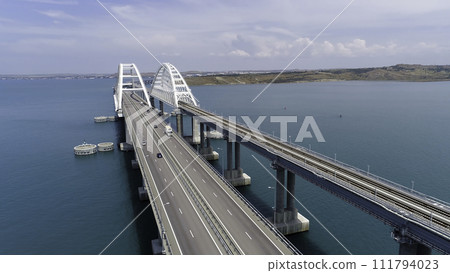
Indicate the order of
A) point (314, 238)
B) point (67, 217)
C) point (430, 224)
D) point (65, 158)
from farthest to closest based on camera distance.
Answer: point (65, 158)
point (67, 217)
point (314, 238)
point (430, 224)

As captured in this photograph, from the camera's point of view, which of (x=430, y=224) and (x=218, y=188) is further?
(x=218, y=188)

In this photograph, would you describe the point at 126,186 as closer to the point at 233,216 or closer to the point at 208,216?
the point at 208,216

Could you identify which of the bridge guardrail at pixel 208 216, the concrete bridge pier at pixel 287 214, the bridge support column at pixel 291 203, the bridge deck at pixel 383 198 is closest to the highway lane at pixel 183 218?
the bridge guardrail at pixel 208 216

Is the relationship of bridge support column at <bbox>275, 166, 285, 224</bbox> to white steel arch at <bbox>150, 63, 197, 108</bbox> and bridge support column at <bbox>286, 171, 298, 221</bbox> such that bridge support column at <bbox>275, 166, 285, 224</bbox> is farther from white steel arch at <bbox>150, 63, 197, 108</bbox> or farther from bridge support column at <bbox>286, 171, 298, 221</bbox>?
white steel arch at <bbox>150, 63, 197, 108</bbox>

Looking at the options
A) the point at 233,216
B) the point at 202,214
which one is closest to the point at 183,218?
the point at 202,214

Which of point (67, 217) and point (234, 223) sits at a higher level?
point (234, 223)

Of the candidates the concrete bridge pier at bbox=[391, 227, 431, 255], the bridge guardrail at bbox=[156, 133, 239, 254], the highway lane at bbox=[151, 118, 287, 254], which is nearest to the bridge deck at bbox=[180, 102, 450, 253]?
the concrete bridge pier at bbox=[391, 227, 431, 255]

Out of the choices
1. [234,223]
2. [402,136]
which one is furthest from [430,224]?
[402,136]

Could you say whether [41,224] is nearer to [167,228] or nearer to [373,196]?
[167,228]
